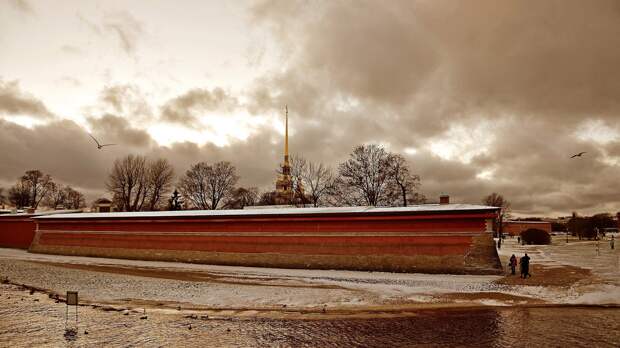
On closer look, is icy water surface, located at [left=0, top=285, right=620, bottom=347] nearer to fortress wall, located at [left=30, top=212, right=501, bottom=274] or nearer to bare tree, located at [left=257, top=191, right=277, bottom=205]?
fortress wall, located at [left=30, top=212, right=501, bottom=274]

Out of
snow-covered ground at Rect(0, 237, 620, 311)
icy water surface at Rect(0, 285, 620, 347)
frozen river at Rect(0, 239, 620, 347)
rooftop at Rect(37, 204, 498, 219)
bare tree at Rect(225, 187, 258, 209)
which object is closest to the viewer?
icy water surface at Rect(0, 285, 620, 347)

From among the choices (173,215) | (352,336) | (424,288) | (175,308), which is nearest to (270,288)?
(175,308)

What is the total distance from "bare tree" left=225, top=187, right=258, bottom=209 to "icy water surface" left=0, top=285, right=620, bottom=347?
2313 inches

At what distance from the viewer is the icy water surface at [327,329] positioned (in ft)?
33.1

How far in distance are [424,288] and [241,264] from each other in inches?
545

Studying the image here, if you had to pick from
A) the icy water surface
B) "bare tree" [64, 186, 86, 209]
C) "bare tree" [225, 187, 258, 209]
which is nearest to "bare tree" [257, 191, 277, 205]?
"bare tree" [225, 187, 258, 209]

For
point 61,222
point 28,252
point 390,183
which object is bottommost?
point 28,252

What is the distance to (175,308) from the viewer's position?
14391mm

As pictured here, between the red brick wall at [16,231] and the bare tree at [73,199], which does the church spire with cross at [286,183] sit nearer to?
the red brick wall at [16,231]

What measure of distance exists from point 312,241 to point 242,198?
55.9 m

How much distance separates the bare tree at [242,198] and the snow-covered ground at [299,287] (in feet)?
151

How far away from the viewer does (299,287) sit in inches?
755

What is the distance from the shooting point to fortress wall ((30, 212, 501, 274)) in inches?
912

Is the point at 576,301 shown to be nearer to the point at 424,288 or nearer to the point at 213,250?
the point at 424,288
